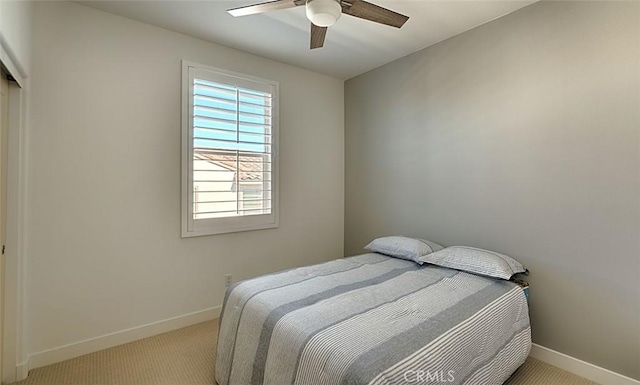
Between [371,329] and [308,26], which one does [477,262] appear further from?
[308,26]

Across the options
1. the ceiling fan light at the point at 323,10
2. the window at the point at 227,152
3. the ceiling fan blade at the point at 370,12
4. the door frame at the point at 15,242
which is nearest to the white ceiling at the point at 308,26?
the window at the point at 227,152

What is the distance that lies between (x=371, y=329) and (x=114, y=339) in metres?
2.20

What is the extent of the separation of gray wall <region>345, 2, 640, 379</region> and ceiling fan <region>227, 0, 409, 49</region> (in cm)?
115

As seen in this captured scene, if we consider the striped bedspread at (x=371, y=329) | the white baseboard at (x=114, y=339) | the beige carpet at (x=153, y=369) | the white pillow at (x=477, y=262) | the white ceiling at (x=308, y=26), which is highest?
the white ceiling at (x=308, y=26)

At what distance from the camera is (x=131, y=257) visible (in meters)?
2.40

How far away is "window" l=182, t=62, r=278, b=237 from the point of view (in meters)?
2.64

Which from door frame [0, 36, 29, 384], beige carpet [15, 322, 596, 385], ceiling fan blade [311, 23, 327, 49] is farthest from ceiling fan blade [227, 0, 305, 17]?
beige carpet [15, 322, 596, 385]

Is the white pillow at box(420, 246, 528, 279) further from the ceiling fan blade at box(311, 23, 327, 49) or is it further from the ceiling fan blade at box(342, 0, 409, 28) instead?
the ceiling fan blade at box(311, 23, 327, 49)

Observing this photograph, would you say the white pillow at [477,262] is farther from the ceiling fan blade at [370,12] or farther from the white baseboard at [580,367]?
the ceiling fan blade at [370,12]

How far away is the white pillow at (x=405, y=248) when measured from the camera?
2.47 m

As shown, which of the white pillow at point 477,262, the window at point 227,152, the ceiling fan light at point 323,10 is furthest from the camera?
the window at point 227,152

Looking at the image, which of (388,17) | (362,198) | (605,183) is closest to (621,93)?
(605,183)

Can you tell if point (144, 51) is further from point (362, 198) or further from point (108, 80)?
point (362, 198)

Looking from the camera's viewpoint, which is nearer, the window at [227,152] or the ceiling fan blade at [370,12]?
the ceiling fan blade at [370,12]
